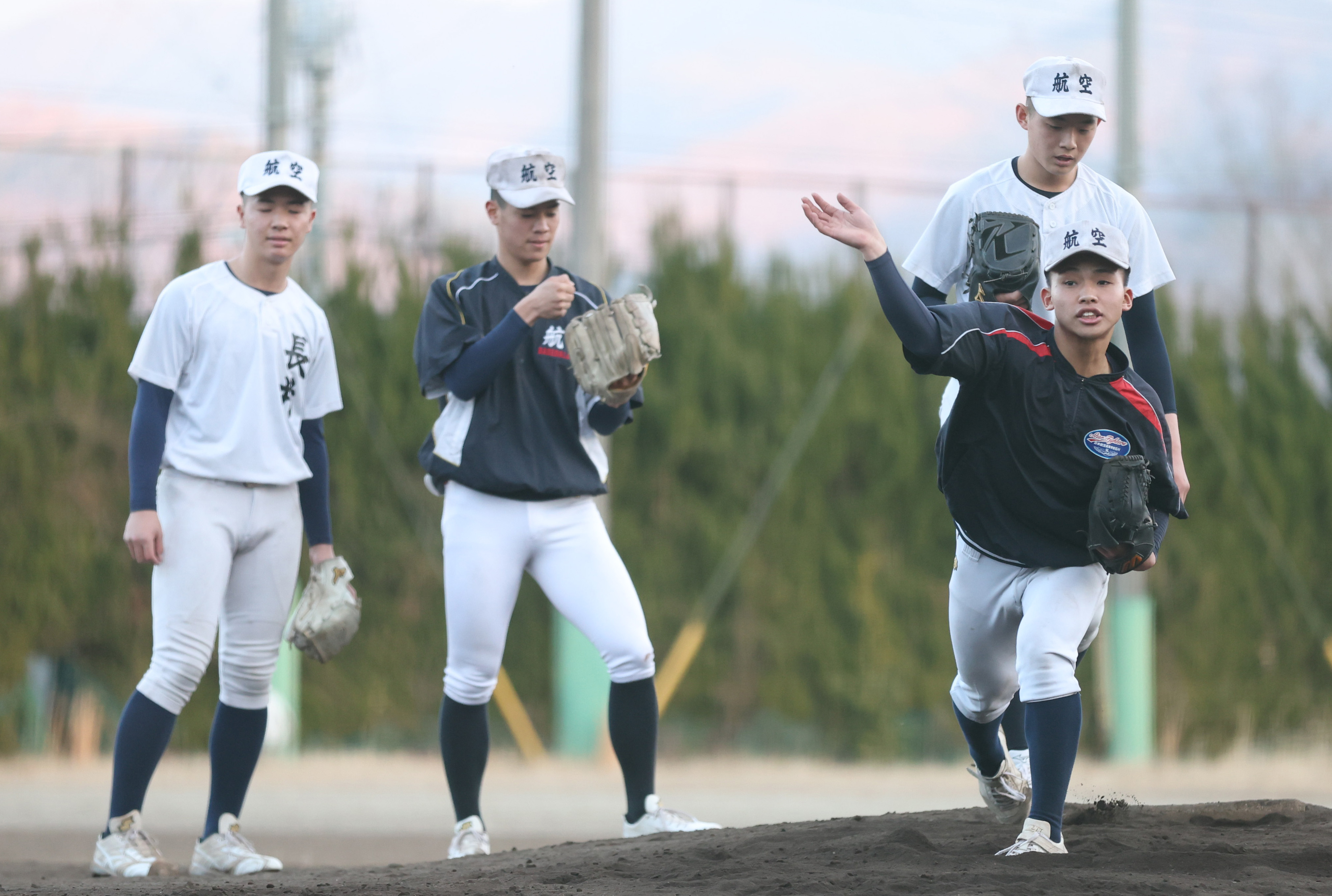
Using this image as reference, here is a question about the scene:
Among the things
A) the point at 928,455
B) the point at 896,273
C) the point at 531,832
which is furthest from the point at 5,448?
the point at 896,273

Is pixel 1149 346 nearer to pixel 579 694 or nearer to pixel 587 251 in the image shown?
pixel 587 251

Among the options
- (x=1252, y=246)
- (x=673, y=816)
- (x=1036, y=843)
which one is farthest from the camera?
(x=1252, y=246)

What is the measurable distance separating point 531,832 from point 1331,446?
6.83 m

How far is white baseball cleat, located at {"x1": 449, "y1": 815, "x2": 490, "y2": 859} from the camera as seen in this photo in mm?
4691

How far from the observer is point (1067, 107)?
4180 mm

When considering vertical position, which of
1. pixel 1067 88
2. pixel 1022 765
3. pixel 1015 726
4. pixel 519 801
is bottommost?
pixel 519 801

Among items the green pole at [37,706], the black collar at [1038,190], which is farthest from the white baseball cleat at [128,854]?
the green pole at [37,706]

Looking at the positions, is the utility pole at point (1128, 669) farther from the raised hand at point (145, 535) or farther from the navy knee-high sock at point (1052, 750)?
the raised hand at point (145, 535)

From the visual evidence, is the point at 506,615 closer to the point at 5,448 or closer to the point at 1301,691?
the point at 5,448

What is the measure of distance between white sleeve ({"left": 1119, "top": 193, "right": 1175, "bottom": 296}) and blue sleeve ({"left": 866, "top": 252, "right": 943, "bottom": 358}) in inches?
37.5

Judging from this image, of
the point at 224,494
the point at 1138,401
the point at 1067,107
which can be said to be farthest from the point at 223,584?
the point at 1067,107

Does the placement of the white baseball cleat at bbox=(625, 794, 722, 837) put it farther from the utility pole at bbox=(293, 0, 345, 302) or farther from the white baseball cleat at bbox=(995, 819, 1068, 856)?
the utility pole at bbox=(293, 0, 345, 302)

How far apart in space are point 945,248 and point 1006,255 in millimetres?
325

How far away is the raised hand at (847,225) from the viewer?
3.69 m
